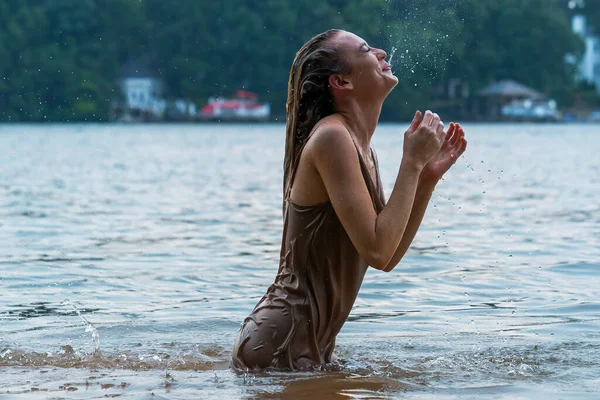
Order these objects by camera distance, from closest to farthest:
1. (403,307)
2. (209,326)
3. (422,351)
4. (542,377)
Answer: (542,377)
(422,351)
(209,326)
(403,307)

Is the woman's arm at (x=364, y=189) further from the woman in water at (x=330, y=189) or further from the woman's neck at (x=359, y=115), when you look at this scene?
the woman's neck at (x=359, y=115)

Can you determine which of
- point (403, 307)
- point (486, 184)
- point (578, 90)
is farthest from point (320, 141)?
point (578, 90)

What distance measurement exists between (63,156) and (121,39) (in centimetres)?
5969

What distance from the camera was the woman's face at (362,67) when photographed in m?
4.65

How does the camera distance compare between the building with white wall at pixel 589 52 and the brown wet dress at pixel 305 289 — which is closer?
the brown wet dress at pixel 305 289

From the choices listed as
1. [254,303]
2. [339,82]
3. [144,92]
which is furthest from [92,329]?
[144,92]

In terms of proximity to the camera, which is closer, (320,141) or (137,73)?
(320,141)

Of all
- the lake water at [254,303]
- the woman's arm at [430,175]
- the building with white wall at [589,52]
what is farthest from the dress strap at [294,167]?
the building with white wall at [589,52]

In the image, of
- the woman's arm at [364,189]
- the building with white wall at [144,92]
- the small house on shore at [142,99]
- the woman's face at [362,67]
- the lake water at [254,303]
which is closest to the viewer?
the woman's arm at [364,189]

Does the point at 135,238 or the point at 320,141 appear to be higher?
the point at 320,141

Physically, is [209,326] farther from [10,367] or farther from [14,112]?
[14,112]

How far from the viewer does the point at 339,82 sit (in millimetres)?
4672

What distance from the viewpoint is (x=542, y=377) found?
5402 millimetres

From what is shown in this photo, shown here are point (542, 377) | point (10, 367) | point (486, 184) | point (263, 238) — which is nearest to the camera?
point (542, 377)
